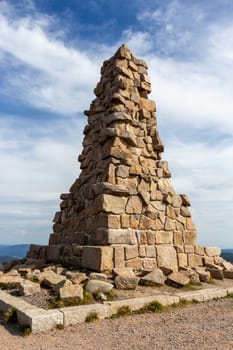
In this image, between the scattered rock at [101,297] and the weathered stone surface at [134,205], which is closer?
the scattered rock at [101,297]

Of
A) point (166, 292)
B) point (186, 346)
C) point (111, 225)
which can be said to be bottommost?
point (186, 346)

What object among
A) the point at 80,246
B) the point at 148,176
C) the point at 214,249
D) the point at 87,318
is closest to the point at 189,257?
the point at 214,249

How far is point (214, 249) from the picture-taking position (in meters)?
11.0

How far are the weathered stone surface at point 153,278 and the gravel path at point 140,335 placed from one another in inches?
62.8

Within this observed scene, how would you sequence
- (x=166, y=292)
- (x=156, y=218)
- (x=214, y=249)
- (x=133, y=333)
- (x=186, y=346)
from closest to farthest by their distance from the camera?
(x=186, y=346)
(x=133, y=333)
(x=166, y=292)
(x=156, y=218)
(x=214, y=249)

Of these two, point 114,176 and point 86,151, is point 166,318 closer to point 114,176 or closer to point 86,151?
point 114,176

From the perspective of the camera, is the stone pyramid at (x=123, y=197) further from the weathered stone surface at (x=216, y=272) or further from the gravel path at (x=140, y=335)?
the gravel path at (x=140, y=335)

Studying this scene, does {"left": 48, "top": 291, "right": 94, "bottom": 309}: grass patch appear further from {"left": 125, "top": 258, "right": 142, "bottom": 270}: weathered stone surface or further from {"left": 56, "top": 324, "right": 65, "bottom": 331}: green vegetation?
{"left": 125, "top": 258, "right": 142, "bottom": 270}: weathered stone surface

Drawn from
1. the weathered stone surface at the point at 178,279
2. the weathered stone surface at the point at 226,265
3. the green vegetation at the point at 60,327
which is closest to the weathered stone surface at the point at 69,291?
the green vegetation at the point at 60,327

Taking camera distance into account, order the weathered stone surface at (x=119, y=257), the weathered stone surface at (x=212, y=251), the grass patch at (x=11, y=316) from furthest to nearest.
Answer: the weathered stone surface at (x=212, y=251) < the weathered stone surface at (x=119, y=257) < the grass patch at (x=11, y=316)

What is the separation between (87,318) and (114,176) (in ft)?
13.8

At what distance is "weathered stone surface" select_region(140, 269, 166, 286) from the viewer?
7.96 m

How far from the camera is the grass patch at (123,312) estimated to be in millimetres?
6133

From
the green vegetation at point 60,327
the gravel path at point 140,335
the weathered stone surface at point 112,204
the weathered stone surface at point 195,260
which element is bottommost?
the gravel path at point 140,335
